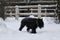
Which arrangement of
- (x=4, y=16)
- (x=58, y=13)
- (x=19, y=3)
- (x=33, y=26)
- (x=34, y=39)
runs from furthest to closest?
(x=19, y=3) < (x=4, y=16) < (x=58, y=13) < (x=33, y=26) < (x=34, y=39)

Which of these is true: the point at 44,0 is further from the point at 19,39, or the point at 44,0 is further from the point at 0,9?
the point at 19,39

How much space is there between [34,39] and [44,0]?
1404cm

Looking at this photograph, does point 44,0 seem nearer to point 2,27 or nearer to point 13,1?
point 13,1

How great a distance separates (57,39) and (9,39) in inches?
68.8

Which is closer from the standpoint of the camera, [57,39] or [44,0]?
[57,39]

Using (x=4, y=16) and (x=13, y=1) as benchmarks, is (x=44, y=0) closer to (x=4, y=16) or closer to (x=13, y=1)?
(x=13, y=1)

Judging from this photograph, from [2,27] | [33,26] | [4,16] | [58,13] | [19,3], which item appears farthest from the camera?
[19,3]

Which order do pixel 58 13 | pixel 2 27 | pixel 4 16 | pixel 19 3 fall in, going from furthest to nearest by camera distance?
pixel 19 3
pixel 4 16
pixel 58 13
pixel 2 27

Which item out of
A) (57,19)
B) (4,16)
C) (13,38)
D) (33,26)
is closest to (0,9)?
(4,16)

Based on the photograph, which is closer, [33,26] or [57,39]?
[57,39]

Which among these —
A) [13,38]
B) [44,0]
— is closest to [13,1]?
[44,0]

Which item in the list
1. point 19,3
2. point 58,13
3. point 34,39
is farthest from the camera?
point 19,3

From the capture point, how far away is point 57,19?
15.3 metres

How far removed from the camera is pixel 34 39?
26.8 ft
